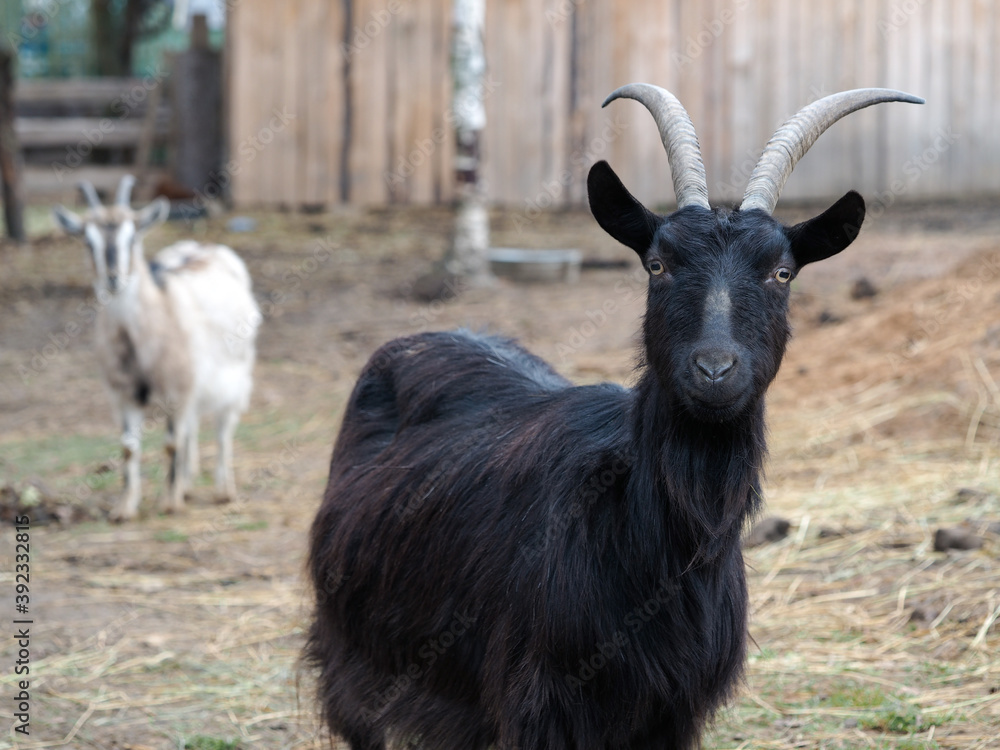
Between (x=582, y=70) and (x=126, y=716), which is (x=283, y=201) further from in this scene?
(x=126, y=716)

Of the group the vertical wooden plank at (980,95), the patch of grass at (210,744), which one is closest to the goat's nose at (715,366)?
the patch of grass at (210,744)

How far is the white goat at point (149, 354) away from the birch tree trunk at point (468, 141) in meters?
4.30

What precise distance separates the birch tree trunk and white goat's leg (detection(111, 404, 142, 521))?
5020 millimetres

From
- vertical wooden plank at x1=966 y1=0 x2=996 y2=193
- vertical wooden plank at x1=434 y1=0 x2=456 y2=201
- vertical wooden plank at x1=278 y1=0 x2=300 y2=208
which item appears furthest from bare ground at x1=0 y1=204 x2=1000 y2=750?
vertical wooden plank at x1=966 y1=0 x2=996 y2=193

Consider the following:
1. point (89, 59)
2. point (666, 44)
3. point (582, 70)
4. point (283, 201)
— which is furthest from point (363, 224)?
point (89, 59)

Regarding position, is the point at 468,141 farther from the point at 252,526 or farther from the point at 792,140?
the point at 792,140

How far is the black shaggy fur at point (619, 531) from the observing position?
293cm

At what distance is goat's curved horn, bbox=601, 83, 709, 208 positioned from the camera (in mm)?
3223

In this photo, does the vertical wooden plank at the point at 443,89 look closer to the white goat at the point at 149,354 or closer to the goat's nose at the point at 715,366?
the white goat at the point at 149,354

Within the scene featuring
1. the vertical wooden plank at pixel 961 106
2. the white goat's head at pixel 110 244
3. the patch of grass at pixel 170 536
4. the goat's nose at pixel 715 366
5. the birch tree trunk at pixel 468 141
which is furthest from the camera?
the vertical wooden plank at pixel 961 106

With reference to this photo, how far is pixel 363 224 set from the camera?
611 inches

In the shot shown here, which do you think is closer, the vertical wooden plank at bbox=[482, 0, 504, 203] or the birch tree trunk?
the birch tree trunk

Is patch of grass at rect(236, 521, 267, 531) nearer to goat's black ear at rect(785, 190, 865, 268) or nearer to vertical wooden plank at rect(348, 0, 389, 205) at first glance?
goat's black ear at rect(785, 190, 865, 268)

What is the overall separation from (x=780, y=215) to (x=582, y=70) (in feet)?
10.3
